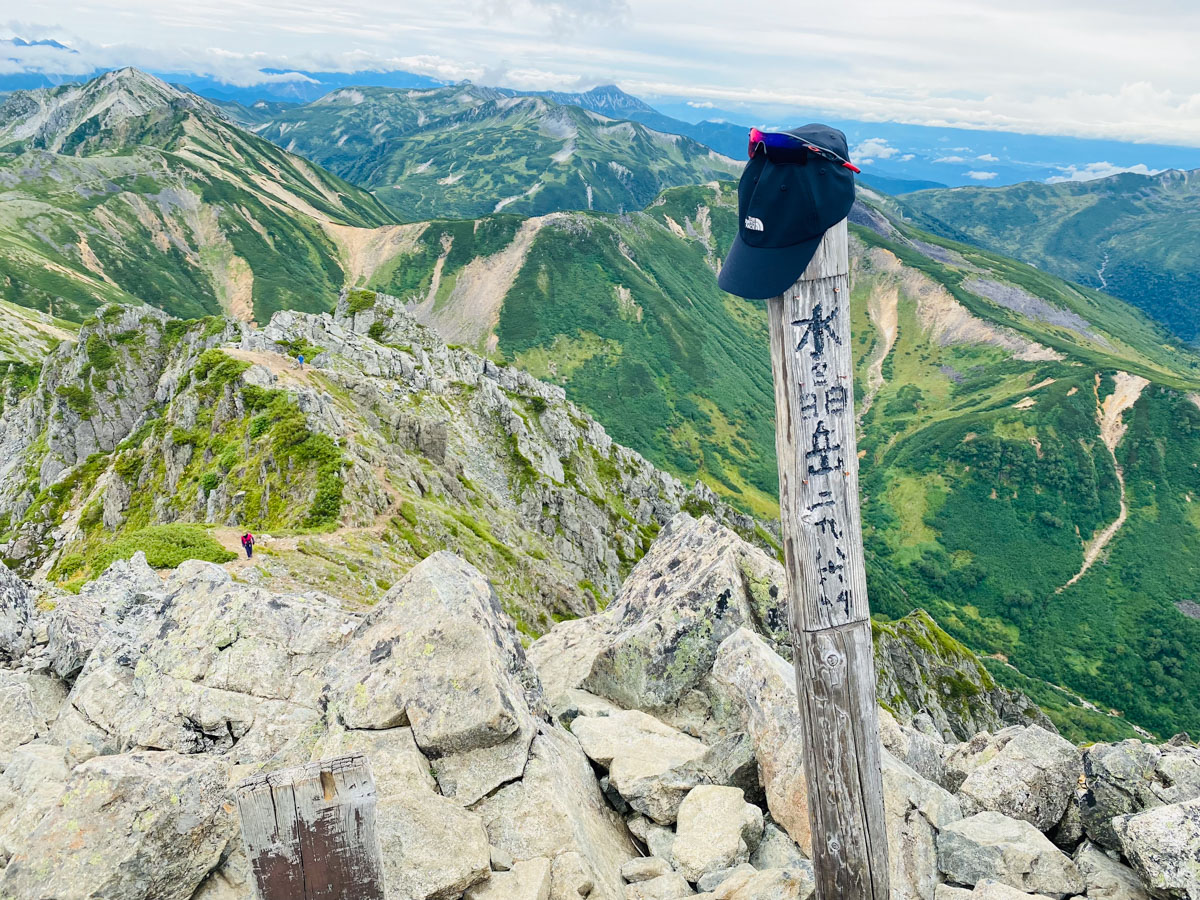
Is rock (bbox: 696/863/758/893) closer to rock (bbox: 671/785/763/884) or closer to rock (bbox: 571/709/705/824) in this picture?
rock (bbox: 671/785/763/884)

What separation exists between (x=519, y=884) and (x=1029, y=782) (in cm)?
974

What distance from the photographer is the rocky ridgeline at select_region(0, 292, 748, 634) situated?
48656 millimetres

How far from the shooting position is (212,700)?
42.2 feet

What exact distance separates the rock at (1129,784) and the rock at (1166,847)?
1.26 m

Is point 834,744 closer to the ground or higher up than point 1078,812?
higher up

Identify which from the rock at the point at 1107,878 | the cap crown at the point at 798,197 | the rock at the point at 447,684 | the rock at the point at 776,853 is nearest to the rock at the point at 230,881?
the rock at the point at 447,684

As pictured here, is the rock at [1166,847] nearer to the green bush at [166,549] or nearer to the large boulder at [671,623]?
the large boulder at [671,623]

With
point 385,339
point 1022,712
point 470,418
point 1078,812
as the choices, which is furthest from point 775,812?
point 385,339

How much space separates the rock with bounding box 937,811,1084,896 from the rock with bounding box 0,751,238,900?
11.0m

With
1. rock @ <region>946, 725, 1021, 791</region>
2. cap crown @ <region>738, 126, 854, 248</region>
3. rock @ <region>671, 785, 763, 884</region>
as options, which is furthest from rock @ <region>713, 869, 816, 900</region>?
cap crown @ <region>738, 126, 854, 248</region>

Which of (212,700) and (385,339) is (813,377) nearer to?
(212,700)

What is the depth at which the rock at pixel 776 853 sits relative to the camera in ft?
36.2

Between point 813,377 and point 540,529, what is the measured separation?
69.3 meters

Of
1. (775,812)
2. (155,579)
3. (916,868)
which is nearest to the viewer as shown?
(916,868)
